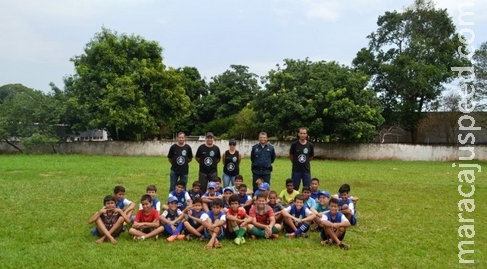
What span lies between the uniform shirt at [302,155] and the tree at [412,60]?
71.8 feet

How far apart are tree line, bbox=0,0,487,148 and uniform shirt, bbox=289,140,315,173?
15.1m

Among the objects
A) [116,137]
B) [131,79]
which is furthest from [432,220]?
[116,137]

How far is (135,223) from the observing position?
21.8ft

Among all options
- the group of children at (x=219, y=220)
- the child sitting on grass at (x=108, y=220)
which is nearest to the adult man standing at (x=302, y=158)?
the group of children at (x=219, y=220)

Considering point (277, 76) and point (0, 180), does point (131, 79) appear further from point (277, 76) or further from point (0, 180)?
point (0, 180)

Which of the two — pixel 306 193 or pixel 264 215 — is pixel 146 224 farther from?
pixel 306 193

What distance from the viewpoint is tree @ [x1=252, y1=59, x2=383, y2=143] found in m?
24.0

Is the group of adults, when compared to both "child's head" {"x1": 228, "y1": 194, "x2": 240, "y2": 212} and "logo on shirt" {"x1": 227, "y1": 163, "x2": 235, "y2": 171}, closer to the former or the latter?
"logo on shirt" {"x1": 227, "y1": 163, "x2": 235, "y2": 171}

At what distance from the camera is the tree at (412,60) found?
28.9 meters

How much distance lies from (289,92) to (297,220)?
18434 millimetres

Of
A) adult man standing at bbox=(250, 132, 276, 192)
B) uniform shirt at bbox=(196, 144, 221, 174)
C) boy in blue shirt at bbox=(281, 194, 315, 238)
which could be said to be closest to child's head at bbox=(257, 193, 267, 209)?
boy in blue shirt at bbox=(281, 194, 315, 238)

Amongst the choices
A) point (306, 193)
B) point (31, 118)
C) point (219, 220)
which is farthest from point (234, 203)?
point (31, 118)

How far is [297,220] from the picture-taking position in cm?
697

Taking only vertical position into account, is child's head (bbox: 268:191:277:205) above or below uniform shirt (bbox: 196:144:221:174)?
below
